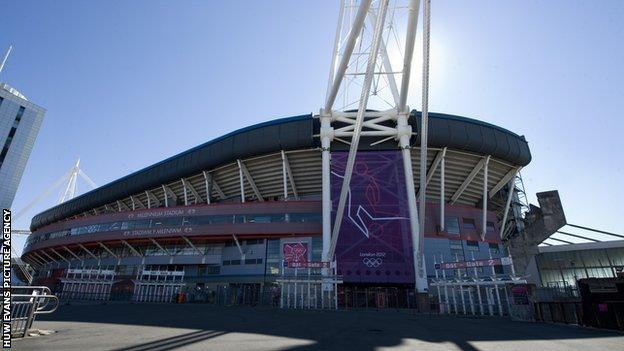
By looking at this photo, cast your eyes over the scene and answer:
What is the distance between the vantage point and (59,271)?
188 feet

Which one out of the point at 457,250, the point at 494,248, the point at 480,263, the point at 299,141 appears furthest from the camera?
the point at 494,248

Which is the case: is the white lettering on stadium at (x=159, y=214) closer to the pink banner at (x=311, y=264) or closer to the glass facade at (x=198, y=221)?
the glass facade at (x=198, y=221)

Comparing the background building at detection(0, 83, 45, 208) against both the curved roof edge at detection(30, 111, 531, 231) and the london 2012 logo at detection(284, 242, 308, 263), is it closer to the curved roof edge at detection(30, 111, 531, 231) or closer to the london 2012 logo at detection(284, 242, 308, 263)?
the curved roof edge at detection(30, 111, 531, 231)

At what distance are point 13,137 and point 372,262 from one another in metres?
83.5

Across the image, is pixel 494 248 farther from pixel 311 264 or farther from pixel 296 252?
pixel 311 264

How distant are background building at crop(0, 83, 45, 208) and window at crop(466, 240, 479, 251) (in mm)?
87650

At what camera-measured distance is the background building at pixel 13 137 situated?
2781 inches

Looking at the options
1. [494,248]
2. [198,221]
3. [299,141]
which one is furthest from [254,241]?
[494,248]

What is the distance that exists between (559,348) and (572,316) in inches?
334

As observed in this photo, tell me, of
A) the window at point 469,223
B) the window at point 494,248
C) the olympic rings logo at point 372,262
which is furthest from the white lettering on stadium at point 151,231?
the window at point 494,248

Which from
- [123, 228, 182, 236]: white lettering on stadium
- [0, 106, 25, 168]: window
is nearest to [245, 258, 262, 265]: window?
[123, 228, 182, 236]: white lettering on stadium

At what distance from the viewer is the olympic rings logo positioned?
32.9m

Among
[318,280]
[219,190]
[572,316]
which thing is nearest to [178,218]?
[219,190]

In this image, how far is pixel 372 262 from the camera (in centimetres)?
3303
